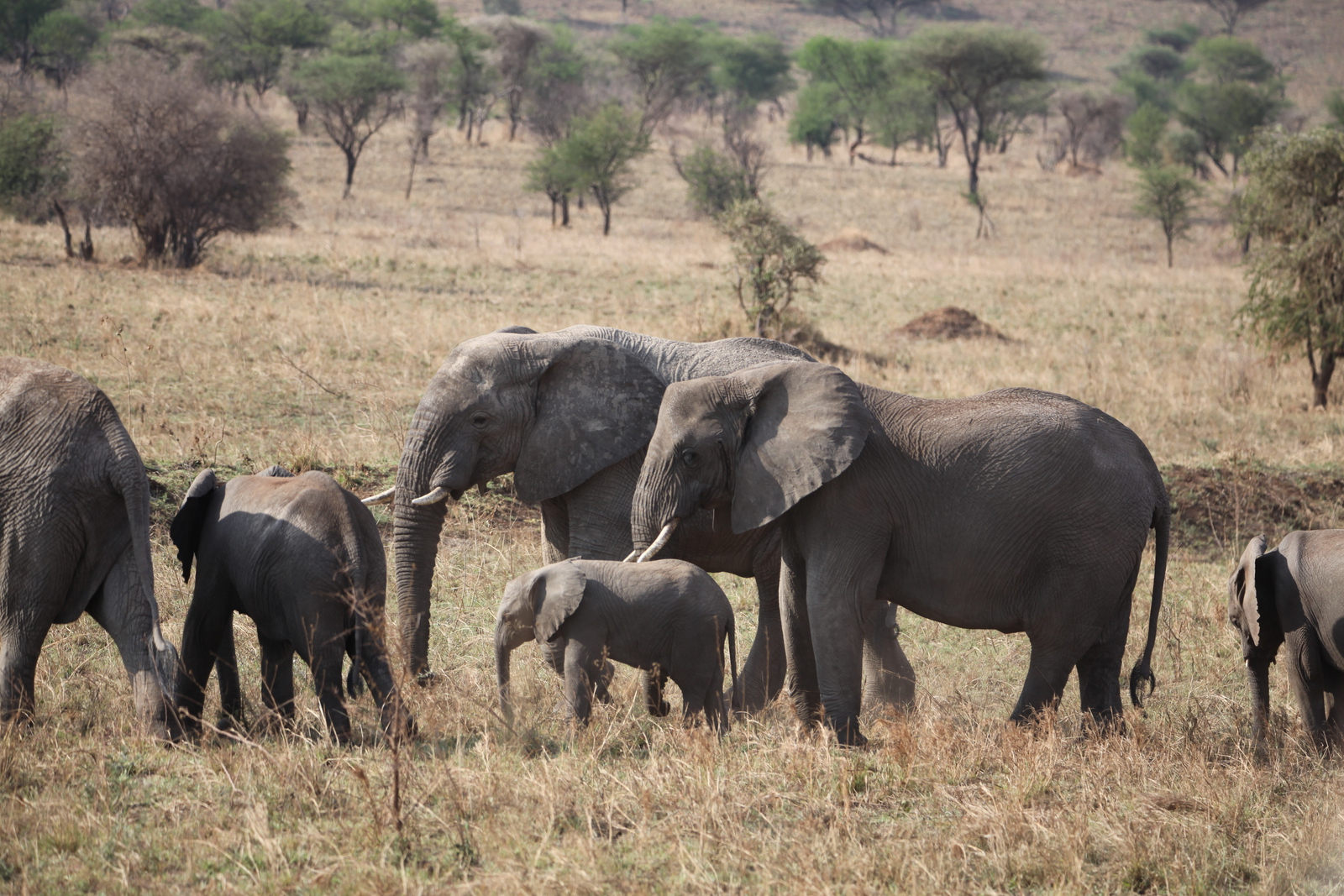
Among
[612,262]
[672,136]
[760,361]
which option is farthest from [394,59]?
[760,361]

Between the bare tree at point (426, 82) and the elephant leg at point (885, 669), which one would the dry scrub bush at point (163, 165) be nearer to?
the elephant leg at point (885, 669)

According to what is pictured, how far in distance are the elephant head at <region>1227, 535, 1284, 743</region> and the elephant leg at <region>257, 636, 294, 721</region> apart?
15.9ft

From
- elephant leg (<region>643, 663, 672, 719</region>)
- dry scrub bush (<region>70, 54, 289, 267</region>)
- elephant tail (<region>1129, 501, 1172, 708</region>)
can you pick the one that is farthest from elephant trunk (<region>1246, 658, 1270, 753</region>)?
dry scrub bush (<region>70, 54, 289, 267</region>)

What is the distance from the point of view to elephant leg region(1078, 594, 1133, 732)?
242 inches

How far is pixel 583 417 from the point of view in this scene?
264 inches

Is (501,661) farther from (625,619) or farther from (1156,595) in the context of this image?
(1156,595)

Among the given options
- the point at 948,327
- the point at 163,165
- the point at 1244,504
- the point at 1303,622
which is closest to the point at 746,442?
the point at 1303,622

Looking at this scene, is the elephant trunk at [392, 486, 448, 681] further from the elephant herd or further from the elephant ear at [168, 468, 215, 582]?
the elephant ear at [168, 468, 215, 582]

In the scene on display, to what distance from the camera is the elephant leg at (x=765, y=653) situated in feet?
23.2

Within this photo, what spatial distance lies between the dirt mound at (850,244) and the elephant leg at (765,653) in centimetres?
3036

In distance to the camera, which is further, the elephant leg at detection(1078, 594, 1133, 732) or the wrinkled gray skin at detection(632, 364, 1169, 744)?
the elephant leg at detection(1078, 594, 1133, 732)

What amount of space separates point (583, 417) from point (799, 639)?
166 cm

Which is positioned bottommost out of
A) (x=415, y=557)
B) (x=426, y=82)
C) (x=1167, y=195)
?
(x=415, y=557)

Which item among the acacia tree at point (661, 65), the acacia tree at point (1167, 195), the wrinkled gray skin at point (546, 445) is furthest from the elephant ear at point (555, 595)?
the acacia tree at point (661, 65)
